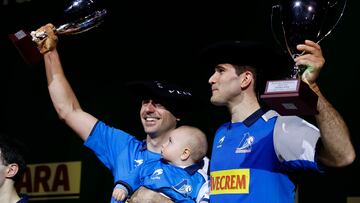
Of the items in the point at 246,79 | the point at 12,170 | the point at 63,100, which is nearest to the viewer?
the point at 246,79

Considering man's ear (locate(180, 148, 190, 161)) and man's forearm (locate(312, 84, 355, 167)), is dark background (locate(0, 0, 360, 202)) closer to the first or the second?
man's ear (locate(180, 148, 190, 161))

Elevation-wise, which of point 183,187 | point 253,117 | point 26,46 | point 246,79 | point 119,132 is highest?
point 26,46

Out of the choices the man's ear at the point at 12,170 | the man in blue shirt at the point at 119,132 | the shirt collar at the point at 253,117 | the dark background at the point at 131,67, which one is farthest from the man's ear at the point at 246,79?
the man's ear at the point at 12,170

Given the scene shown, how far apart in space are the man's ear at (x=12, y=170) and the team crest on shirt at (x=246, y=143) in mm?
1366

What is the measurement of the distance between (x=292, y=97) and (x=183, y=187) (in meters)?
0.93

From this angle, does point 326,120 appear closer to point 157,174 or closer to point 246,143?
point 246,143

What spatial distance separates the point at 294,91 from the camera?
1842 mm

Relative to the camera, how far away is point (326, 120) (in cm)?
197

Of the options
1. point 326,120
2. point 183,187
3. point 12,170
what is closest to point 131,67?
point 12,170

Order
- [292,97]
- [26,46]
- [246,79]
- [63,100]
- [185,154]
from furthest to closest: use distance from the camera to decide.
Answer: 1. [63,100]
2. [26,46]
3. [185,154]
4. [246,79]
5. [292,97]

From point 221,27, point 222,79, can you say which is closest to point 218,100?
point 222,79

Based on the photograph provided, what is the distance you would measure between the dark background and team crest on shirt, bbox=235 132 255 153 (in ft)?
3.05

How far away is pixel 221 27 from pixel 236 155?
4.41 ft

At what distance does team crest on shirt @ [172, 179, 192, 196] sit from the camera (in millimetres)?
2648
